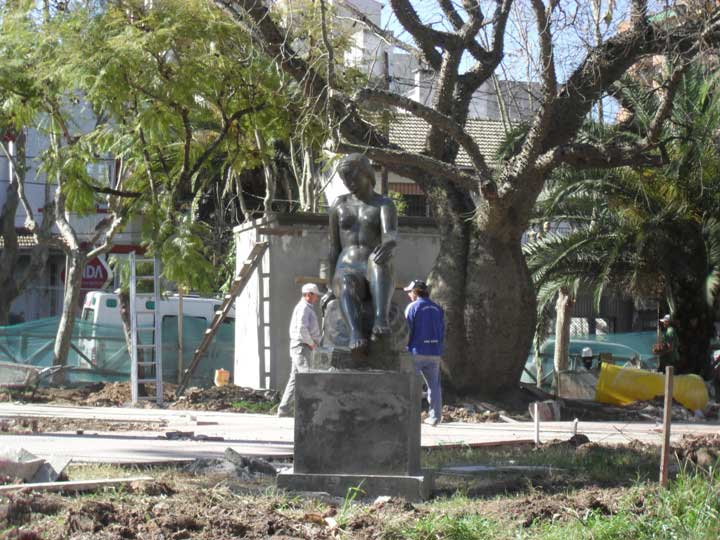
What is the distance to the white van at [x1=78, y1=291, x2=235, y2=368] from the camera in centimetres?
2166

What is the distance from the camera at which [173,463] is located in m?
9.25

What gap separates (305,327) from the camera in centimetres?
1448

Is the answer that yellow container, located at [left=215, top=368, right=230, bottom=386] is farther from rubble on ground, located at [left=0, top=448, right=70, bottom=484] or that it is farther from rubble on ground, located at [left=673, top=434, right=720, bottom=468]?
rubble on ground, located at [left=0, top=448, right=70, bottom=484]

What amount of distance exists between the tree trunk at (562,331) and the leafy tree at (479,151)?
514 centimetres

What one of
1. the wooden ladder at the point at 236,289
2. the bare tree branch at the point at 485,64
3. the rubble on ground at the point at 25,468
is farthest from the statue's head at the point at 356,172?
the wooden ladder at the point at 236,289

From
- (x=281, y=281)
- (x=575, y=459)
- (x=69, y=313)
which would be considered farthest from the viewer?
(x=69, y=313)

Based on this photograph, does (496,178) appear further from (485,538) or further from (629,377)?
(485,538)

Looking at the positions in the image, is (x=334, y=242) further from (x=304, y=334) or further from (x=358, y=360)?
(x=304, y=334)

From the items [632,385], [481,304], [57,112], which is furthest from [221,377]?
[632,385]

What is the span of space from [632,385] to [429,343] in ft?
15.4

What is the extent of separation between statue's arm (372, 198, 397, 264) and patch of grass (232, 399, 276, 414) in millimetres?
7557

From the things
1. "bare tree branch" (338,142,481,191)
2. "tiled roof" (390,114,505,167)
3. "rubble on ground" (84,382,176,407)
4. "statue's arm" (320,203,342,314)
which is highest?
"tiled roof" (390,114,505,167)

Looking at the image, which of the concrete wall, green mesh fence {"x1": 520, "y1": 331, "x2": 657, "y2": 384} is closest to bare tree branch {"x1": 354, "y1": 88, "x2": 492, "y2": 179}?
the concrete wall

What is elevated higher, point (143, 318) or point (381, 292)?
point (381, 292)
